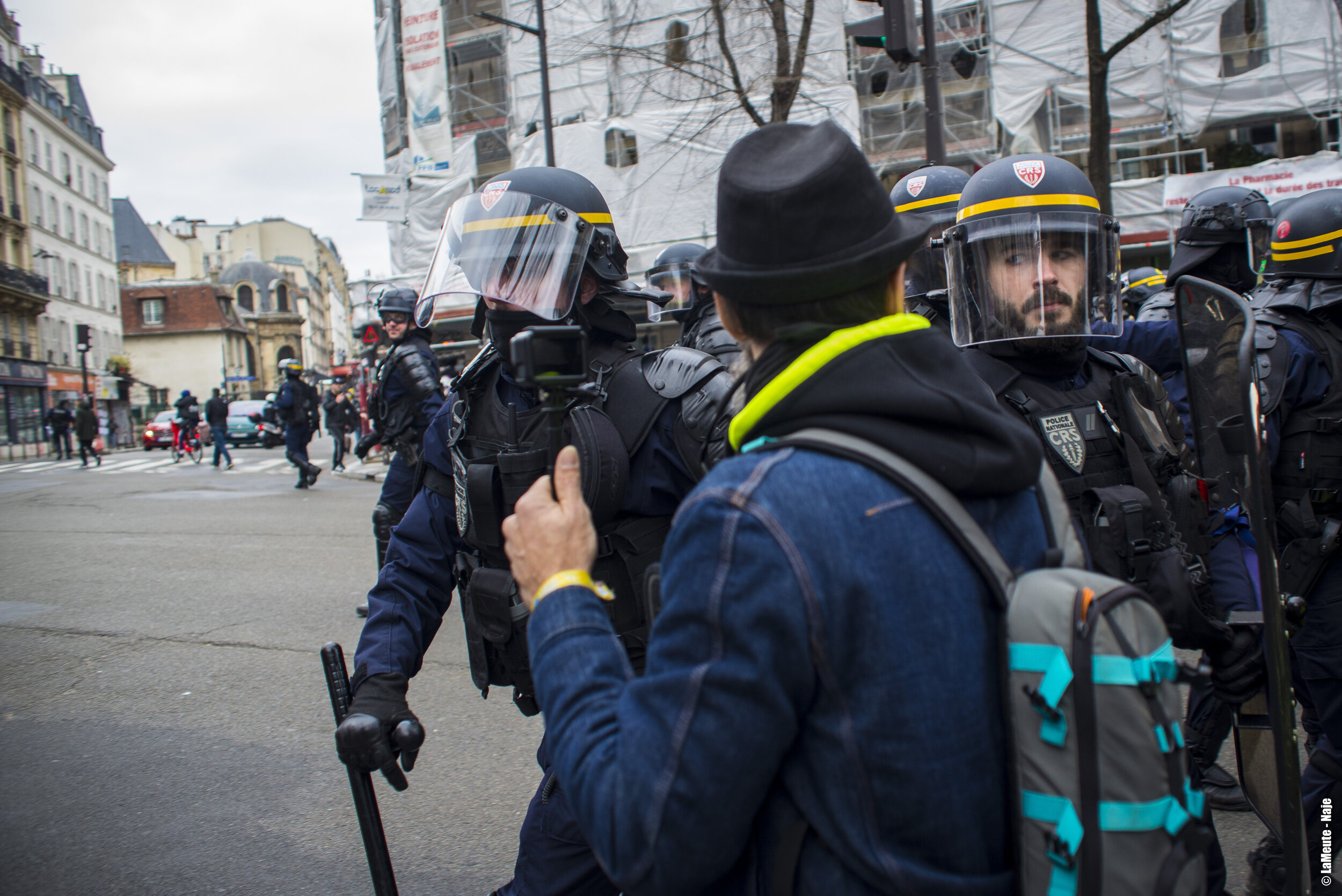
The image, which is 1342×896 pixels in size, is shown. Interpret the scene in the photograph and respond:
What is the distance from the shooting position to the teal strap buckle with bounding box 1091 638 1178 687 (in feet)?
3.37

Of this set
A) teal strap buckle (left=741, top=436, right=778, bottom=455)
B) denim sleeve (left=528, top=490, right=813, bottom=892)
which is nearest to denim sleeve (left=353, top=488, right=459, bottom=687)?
denim sleeve (left=528, top=490, right=813, bottom=892)

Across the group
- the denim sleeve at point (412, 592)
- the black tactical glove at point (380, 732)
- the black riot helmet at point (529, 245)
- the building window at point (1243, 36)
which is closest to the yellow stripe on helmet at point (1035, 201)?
the black riot helmet at point (529, 245)

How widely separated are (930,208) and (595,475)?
2.88m

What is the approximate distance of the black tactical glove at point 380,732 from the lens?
5.93ft

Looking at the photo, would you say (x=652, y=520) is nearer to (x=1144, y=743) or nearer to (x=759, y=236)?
(x=759, y=236)

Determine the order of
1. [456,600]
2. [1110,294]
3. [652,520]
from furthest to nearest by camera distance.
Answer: [456,600], [1110,294], [652,520]

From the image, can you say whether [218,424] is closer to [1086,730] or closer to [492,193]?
[492,193]

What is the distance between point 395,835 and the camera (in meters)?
3.40

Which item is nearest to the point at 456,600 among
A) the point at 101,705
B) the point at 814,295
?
the point at 101,705

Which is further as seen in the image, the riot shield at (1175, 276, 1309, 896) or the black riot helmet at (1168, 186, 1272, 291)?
the black riot helmet at (1168, 186, 1272, 291)

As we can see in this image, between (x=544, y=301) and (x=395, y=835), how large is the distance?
225 cm

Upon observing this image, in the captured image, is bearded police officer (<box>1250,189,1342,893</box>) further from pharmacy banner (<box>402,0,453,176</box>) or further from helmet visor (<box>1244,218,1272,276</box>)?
pharmacy banner (<box>402,0,453,176</box>)

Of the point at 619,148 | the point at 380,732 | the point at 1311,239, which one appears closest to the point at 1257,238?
the point at 1311,239

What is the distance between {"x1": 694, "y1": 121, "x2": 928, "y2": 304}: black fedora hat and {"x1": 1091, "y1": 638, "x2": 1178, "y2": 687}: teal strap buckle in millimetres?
525
